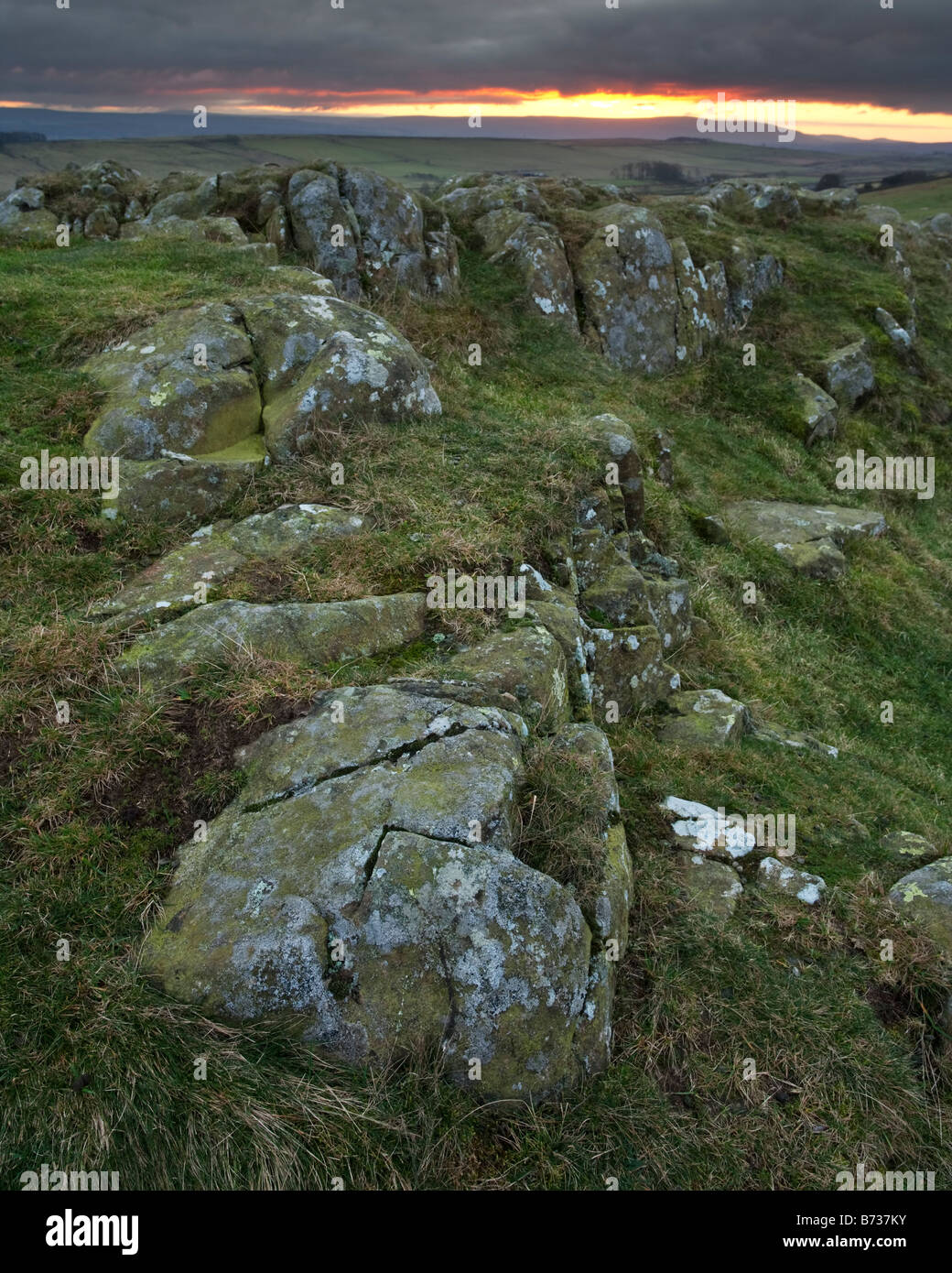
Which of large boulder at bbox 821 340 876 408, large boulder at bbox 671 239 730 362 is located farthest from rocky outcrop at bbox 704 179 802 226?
large boulder at bbox 821 340 876 408

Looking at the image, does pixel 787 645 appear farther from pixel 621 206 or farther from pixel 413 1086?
pixel 621 206

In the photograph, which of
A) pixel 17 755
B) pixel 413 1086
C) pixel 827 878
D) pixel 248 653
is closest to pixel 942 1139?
pixel 827 878

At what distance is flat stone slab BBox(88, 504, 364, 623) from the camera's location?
27.4 feet

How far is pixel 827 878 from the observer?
8.31 metres

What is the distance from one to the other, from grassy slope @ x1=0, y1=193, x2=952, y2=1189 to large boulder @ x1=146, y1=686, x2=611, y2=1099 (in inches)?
9.4

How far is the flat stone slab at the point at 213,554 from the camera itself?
834cm

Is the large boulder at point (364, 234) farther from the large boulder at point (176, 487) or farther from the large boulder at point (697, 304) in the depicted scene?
the large boulder at point (176, 487)

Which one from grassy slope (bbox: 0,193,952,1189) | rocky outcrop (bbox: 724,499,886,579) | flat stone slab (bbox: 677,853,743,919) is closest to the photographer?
grassy slope (bbox: 0,193,952,1189)

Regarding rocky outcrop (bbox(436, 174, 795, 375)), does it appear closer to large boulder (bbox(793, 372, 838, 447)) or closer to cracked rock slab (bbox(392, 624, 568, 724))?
large boulder (bbox(793, 372, 838, 447))

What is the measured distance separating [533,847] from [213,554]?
5.20 metres

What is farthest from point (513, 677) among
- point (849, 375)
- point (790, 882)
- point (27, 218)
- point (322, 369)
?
point (849, 375)

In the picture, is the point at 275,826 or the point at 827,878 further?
the point at 827,878

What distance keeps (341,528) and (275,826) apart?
15.0 feet

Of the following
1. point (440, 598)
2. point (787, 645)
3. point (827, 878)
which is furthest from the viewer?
point (787, 645)
